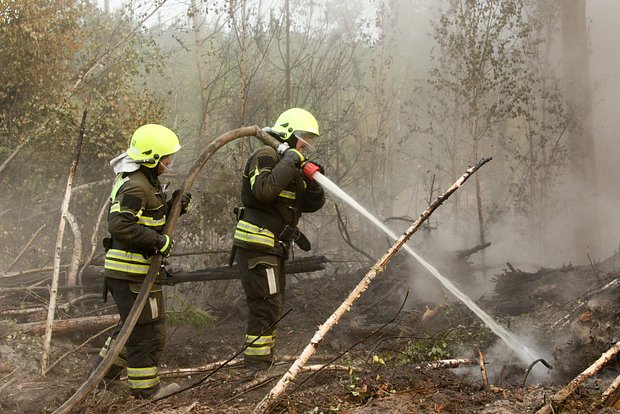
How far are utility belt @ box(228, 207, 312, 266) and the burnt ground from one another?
1025 millimetres

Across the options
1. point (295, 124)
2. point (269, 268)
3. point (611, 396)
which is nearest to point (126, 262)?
point (269, 268)

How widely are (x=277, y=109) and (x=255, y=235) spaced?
669 cm

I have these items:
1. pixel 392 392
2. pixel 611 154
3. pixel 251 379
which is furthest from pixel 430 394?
pixel 611 154

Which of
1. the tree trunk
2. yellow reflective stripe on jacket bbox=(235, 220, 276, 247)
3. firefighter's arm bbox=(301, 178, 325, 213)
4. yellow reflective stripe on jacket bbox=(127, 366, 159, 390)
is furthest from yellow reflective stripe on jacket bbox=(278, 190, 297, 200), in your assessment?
the tree trunk

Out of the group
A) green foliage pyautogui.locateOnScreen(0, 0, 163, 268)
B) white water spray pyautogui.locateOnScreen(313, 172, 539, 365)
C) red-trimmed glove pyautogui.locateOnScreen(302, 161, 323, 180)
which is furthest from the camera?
green foliage pyautogui.locateOnScreen(0, 0, 163, 268)

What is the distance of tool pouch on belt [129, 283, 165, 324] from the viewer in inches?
188

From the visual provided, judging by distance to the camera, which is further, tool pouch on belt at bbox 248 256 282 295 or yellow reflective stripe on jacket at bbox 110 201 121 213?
tool pouch on belt at bbox 248 256 282 295

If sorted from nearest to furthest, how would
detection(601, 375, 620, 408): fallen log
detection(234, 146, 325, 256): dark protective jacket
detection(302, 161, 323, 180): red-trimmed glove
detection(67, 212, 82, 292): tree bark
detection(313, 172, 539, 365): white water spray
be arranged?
detection(601, 375, 620, 408): fallen log → detection(313, 172, 539, 365): white water spray → detection(234, 146, 325, 256): dark protective jacket → detection(302, 161, 323, 180): red-trimmed glove → detection(67, 212, 82, 292): tree bark

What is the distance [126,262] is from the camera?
15.7ft

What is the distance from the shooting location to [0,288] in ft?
24.8

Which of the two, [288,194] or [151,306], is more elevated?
[288,194]

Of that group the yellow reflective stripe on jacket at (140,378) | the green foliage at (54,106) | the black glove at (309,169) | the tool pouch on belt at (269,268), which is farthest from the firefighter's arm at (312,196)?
the green foliage at (54,106)

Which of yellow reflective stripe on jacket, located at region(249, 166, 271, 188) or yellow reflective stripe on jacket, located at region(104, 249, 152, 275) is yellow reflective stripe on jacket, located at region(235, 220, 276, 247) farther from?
yellow reflective stripe on jacket, located at region(104, 249, 152, 275)

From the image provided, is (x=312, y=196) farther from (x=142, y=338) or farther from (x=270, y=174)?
(x=142, y=338)
